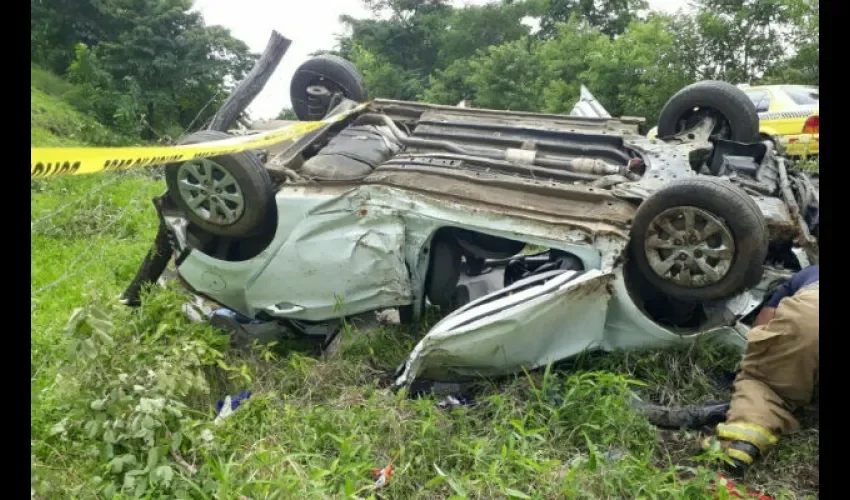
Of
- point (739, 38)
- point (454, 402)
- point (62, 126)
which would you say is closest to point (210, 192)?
point (454, 402)

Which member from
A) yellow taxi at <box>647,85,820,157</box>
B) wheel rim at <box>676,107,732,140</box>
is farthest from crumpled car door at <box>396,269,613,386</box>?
yellow taxi at <box>647,85,820,157</box>

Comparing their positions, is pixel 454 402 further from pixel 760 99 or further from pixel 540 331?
pixel 760 99

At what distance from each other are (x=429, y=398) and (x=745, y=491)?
1410mm

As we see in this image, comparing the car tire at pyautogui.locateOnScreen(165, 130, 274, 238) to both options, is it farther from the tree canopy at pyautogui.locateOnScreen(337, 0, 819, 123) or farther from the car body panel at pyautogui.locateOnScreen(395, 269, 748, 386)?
the tree canopy at pyautogui.locateOnScreen(337, 0, 819, 123)

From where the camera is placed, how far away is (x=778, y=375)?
2.89m

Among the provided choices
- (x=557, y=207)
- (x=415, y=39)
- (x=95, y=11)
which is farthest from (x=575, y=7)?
(x=557, y=207)

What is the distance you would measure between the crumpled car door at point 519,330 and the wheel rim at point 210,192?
1.33m

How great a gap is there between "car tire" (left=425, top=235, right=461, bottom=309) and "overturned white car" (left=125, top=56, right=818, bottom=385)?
11mm

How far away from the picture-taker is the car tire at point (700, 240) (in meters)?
3.07

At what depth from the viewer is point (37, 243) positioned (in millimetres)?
7043

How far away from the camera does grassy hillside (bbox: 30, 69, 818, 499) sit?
255cm

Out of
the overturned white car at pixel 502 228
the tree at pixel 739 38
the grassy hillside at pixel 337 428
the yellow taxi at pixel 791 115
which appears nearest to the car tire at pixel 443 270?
the overturned white car at pixel 502 228

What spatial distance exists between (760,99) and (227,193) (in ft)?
22.1

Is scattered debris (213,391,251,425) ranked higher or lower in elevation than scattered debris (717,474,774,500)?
lower
